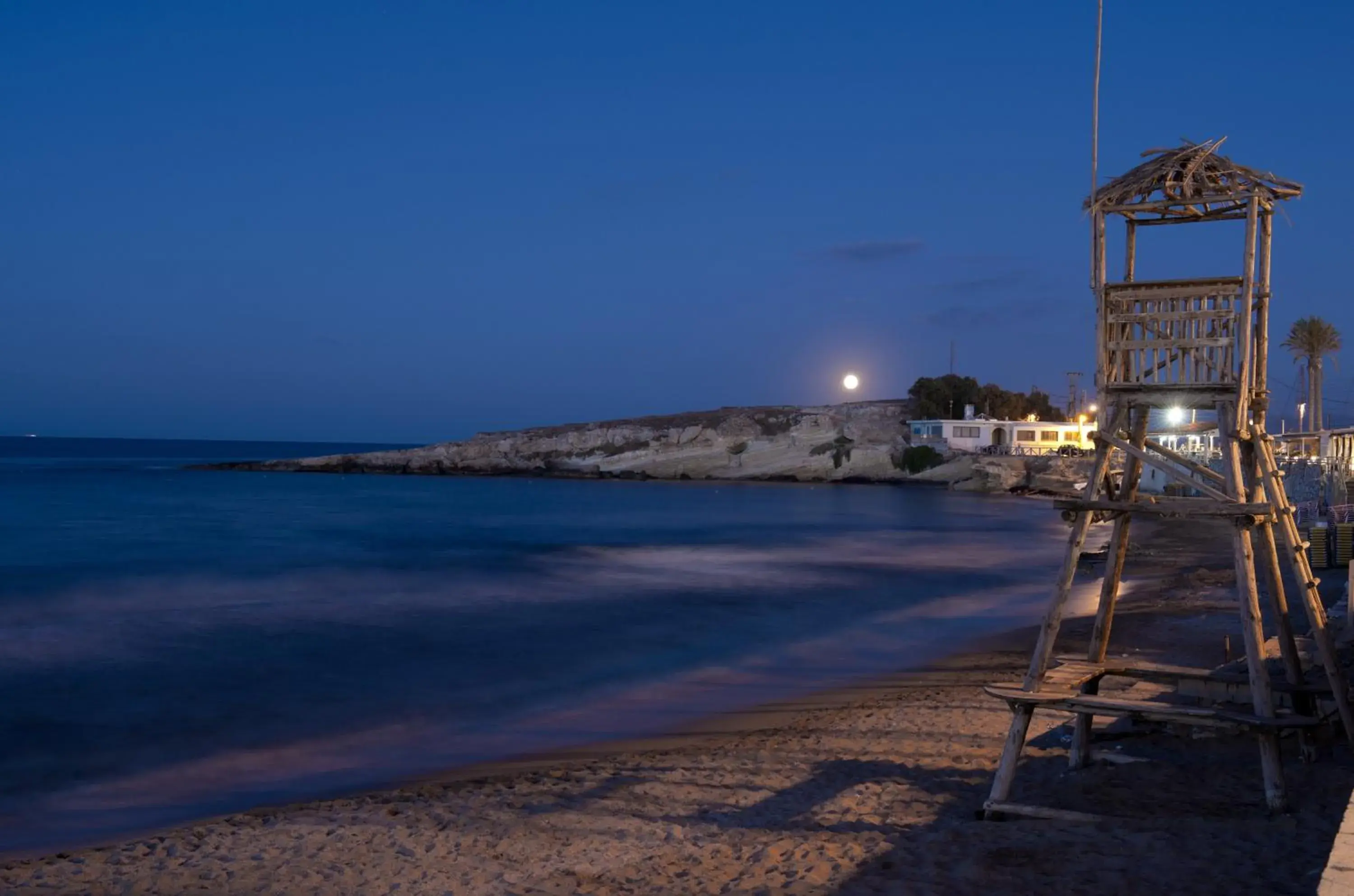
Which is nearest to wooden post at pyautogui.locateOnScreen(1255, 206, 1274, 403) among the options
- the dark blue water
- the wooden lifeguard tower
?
the wooden lifeguard tower

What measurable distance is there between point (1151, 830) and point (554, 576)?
Answer: 27760 mm

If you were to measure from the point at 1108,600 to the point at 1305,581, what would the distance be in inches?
61.6

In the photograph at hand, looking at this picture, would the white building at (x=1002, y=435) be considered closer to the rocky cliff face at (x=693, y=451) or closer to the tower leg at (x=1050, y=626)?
the rocky cliff face at (x=693, y=451)

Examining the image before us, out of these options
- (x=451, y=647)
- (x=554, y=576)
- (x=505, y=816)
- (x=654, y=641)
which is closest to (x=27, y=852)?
Result: (x=505, y=816)

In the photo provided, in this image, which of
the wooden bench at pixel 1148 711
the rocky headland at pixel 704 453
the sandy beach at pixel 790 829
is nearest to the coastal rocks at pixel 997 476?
the rocky headland at pixel 704 453

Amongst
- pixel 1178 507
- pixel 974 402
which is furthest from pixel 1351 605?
pixel 974 402

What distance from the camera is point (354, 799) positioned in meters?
10.5

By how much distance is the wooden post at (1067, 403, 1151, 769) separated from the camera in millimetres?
9211

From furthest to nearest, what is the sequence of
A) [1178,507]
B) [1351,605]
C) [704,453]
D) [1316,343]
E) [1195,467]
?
[704,453] < [1316,343] < [1351,605] < [1195,467] < [1178,507]

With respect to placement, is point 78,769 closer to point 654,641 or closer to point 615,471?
point 654,641

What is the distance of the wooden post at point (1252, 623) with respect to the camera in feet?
25.8

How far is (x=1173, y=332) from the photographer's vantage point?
8602mm

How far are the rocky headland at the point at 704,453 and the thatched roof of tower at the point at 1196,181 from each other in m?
83.0

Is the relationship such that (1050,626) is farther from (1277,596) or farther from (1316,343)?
(1316,343)
